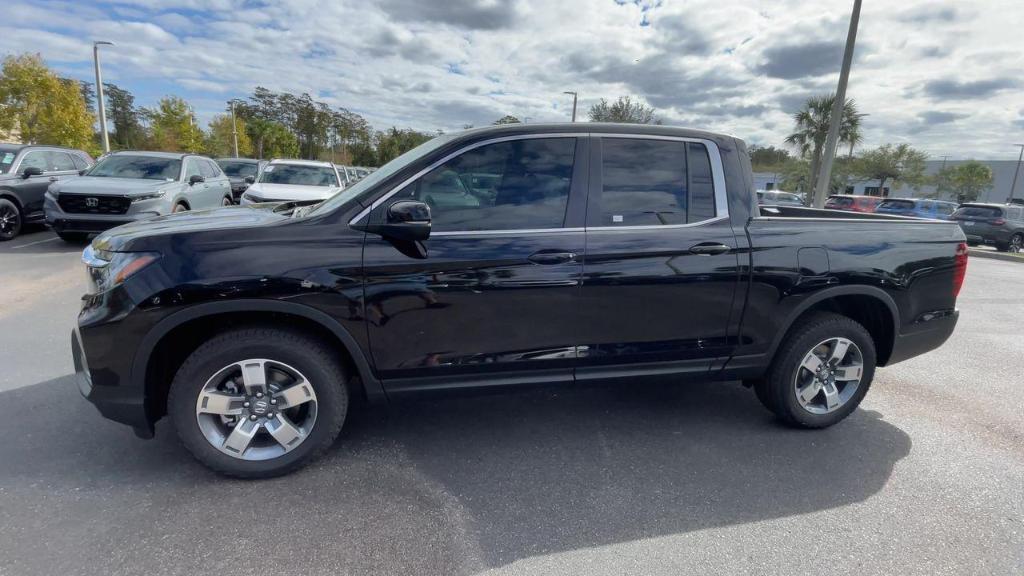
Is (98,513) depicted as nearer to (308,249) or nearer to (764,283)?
(308,249)

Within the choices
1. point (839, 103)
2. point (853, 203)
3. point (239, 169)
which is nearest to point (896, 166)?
point (853, 203)

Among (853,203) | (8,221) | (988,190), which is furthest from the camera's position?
(988,190)

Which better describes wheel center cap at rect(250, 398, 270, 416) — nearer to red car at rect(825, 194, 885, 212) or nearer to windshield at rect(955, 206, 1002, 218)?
windshield at rect(955, 206, 1002, 218)

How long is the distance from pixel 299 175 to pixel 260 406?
1000 cm

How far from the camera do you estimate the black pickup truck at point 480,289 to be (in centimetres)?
259

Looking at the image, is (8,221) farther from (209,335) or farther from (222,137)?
(222,137)

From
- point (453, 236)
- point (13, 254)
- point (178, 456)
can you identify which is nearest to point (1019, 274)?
point (453, 236)

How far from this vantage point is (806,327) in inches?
134

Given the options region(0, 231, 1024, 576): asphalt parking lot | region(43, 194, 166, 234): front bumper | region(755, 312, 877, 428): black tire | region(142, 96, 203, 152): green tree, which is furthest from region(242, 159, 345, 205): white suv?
region(142, 96, 203, 152): green tree

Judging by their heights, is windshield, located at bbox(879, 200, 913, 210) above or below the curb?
above

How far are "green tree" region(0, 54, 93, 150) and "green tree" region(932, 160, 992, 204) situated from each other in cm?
6574

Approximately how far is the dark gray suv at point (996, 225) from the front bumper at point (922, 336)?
1806 centimetres

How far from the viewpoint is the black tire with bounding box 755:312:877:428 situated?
3.40 meters

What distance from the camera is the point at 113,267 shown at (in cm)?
259
